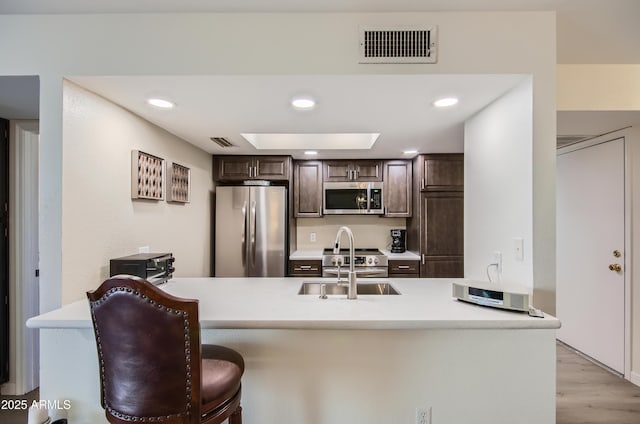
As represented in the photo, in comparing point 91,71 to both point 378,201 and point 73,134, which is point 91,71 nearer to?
point 73,134

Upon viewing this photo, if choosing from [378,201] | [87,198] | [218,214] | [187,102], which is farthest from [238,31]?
[378,201]

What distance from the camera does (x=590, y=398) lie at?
2.30 metres

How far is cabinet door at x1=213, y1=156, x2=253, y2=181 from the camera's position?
3.48 m

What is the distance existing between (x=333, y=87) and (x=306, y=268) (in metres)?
2.26

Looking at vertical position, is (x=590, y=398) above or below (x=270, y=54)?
below

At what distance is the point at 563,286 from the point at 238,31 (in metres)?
3.97

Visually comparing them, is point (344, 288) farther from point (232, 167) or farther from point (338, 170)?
point (232, 167)

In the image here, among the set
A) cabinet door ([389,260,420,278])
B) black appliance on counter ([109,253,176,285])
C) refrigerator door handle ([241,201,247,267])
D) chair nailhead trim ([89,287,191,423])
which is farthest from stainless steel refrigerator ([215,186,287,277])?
chair nailhead trim ([89,287,191,423])

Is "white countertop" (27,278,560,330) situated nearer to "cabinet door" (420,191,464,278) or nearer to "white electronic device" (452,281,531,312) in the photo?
"white electronic device" (452,281,531,312)

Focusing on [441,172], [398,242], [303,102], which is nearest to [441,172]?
[441,172]

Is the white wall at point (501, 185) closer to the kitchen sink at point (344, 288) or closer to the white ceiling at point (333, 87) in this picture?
the white ceiling at point (333, 87)

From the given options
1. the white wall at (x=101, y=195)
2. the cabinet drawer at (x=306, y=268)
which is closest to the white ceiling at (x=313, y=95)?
the white wall at (x=101, y=195)

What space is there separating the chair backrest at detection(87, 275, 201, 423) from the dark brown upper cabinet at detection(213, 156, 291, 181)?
2.57 meters

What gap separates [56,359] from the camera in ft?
4.66
